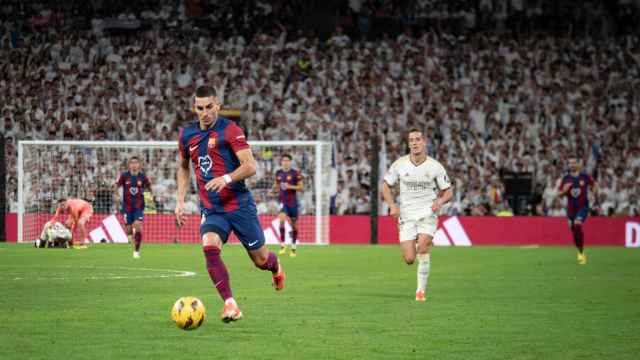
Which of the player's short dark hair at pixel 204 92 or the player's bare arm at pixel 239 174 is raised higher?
the player's short dark hair at pixel 204 92

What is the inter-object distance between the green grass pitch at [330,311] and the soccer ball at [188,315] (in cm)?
11

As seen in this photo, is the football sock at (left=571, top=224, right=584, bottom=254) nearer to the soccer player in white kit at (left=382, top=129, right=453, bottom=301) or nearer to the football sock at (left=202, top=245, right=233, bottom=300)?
the soccer player in white kit at (left=382, top=129, right=453, bottom=301)

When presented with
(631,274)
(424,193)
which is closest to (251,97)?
(631,274)

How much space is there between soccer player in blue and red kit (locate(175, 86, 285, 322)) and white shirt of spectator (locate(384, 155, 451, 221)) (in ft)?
15.3

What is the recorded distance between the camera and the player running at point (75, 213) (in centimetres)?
3241

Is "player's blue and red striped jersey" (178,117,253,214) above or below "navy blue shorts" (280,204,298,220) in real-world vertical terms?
above

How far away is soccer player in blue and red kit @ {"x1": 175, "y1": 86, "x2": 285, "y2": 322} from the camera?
12.4 m

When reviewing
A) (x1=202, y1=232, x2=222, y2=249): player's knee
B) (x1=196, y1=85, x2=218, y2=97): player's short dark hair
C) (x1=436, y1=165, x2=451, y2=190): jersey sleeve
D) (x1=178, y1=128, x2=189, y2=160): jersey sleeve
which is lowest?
(x1=202, y1=232, x2=222, y2=249): player's knee

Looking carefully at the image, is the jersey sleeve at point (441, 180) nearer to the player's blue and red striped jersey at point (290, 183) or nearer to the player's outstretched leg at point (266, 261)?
the player's outstretched leg at point (266, 261)

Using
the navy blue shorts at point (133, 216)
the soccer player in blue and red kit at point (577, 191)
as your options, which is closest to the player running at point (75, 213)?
the navy blue shorts at point (133, 216)

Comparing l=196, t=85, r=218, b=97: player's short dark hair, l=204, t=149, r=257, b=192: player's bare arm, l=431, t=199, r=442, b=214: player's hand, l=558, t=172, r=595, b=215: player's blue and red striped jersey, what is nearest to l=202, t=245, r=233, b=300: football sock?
l=204, t=149, r=257, b=192: player's bare arm

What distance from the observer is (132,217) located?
1163 inches

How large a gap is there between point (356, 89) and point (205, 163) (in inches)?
1100

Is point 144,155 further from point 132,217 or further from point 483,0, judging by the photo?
point 483,0
